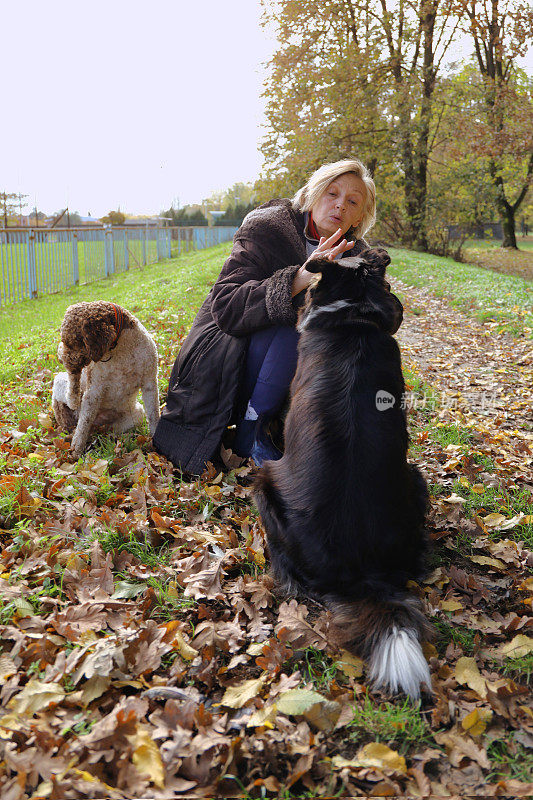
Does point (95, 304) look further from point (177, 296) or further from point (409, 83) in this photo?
point (409, 83)

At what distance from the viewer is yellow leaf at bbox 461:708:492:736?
1.89 metres

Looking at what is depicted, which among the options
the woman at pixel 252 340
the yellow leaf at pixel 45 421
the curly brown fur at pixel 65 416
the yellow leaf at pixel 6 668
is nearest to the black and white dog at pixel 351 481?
the woman at pixel 252 340

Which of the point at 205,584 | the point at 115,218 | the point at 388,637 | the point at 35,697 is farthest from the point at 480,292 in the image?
the point at 115,218

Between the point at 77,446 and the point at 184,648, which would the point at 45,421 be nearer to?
the point at 77,446

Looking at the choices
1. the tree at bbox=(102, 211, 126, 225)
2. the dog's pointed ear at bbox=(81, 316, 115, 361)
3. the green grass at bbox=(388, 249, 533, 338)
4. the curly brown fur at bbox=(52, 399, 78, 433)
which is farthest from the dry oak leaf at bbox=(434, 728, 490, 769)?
the tree at bbox=(102, 211, 126, 225)

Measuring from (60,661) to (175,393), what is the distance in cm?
215

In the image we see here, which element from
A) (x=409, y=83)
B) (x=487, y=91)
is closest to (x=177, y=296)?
(x=487, y=91)

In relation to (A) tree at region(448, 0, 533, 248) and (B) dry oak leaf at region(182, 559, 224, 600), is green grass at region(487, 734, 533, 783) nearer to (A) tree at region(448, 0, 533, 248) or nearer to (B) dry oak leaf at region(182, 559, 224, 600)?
(B) dry oak leaf at region(182, 559, 224, 600)

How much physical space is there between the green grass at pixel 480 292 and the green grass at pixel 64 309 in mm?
5466

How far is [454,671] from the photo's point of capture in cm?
216

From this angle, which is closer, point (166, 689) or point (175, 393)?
point (166, 689)

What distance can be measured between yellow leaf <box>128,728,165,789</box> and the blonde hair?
3366 mm

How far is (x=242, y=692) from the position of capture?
2.06 m

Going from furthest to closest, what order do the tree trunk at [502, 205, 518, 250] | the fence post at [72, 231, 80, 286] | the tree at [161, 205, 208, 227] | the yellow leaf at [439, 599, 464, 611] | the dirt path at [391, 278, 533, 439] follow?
the tree at [161, 205, 208, 227]
the tree trunk at [502, 205, 518, 250]
the fence post at [72, 231, 80, 286]
the dirt path at [391, 278, 533, 439]
the yellow leaf at [439, 599, 464, 611]
